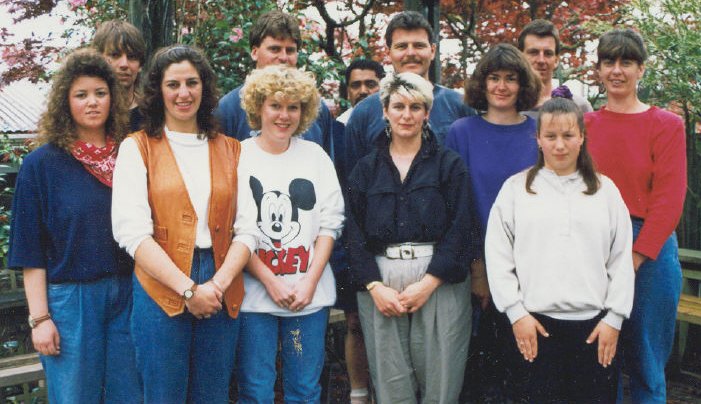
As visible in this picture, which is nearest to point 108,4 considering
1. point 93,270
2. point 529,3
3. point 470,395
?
point 93,270

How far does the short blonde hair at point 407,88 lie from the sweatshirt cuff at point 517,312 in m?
0.95

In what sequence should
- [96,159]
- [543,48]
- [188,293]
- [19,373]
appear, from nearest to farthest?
[188,293], [96,159], [19,373], [543,48]

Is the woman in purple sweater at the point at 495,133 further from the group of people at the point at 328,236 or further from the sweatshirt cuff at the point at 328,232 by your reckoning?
the sweatshirt cuff at the point at 328,232

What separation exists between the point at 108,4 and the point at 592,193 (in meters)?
3.88

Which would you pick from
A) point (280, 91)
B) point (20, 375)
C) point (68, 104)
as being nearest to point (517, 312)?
point (280, 91)

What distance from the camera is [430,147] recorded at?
2.88 meters

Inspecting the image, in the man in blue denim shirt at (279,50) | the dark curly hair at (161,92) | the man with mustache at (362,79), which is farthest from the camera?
the man with mustache at (362,79)

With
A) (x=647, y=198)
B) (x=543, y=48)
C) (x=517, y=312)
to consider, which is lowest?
(x=517, y=312)

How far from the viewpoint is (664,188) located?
2.84 metres

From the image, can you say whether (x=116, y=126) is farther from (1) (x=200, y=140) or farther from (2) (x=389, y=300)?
(2) (x=389, y=300)

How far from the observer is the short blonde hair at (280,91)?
9.11ft

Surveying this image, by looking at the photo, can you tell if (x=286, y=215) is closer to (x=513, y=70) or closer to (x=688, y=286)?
(x=513, y=70)

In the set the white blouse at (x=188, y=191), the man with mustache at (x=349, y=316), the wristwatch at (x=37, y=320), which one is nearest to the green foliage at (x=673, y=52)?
the man with mustache at (x=349, y=316)

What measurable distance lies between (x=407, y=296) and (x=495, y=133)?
35.7 inches
